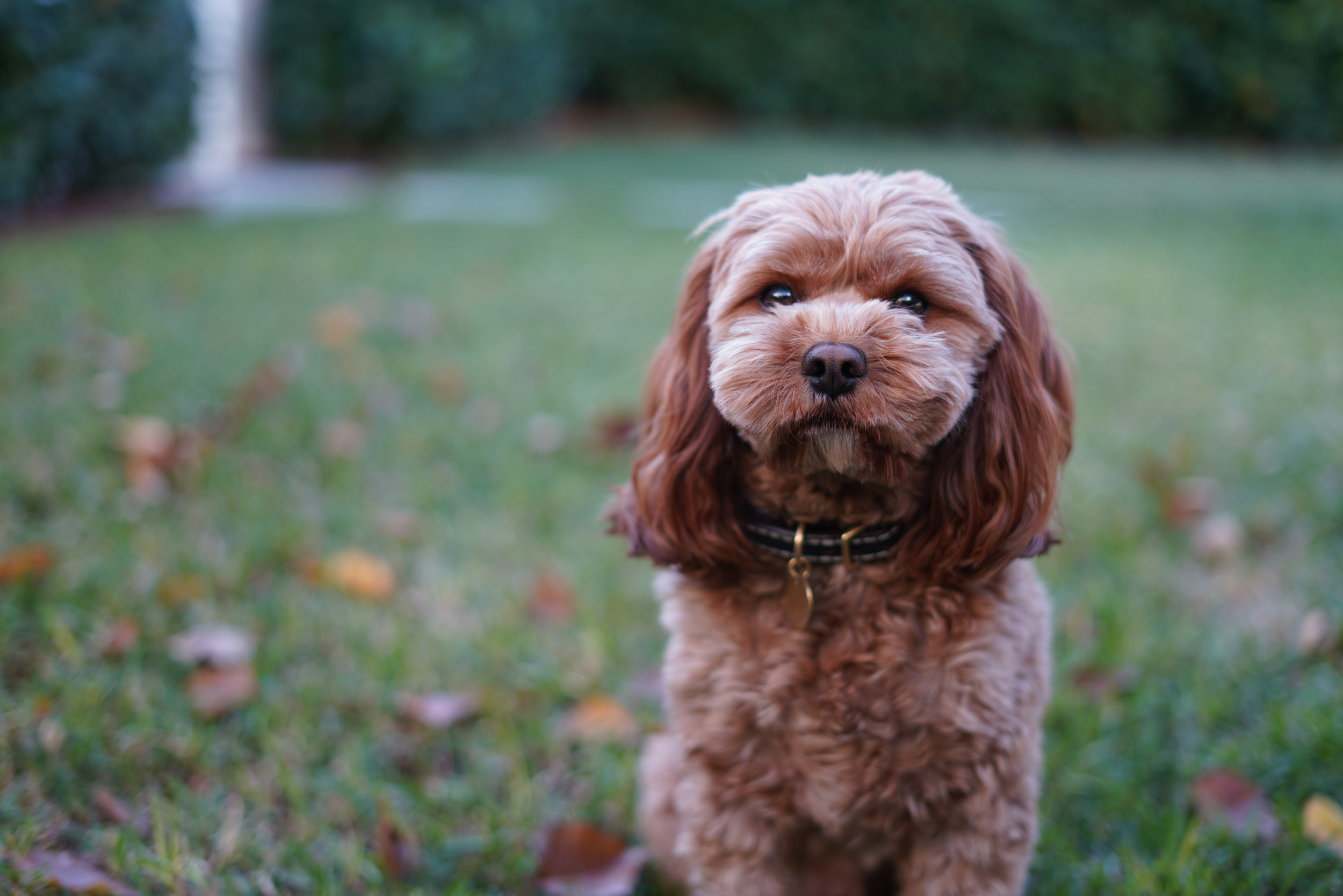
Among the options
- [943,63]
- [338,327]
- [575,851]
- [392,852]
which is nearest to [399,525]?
[392,852]

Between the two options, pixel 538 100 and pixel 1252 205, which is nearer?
pixel 1252 205

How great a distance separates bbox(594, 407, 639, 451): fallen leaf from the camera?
4.25 m

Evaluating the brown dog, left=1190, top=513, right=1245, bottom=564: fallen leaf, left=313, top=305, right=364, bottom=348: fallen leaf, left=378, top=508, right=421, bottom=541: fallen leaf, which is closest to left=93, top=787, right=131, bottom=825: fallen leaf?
the brown dog

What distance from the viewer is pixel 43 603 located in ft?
9.27

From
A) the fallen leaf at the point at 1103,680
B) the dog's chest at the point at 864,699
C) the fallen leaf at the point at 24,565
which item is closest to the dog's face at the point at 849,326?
the dog's chest at the point at 864,699

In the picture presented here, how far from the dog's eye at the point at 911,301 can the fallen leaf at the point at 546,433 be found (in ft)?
8.46

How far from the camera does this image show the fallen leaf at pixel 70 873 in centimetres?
189

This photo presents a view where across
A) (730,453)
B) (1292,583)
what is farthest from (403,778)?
(1292,583)

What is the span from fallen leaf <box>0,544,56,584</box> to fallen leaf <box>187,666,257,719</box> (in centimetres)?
67

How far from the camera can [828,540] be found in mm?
1938

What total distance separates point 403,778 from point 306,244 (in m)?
5.95

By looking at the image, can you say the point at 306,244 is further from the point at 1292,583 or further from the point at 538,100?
the point at 538,100

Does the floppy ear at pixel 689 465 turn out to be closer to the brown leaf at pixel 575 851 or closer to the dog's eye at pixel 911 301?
the dog's eye at pixel 911 301

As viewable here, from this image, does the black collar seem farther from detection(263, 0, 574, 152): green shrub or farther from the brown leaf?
detection(263, 0, 574, 152): green shrub
